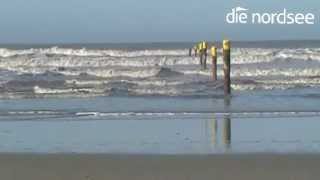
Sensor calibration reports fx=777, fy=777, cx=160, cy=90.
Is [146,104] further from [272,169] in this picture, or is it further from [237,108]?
[272,169]

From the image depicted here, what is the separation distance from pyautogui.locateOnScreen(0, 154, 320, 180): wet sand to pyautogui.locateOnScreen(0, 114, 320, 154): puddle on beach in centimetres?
49

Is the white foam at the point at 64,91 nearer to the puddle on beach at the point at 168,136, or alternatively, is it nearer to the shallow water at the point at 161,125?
the shallow water at the point at 161,125

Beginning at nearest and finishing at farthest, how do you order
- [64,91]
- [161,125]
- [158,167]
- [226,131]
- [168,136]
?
[158,167] < [168,136] < [226,131] < [161,125] < [64,91]

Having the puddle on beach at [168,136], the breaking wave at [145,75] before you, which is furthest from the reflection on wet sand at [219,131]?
the breaking wave at [145,75]

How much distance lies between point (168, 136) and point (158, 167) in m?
2.44

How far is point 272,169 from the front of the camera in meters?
8.10

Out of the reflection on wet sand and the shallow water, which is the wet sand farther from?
the reflection on wet sand

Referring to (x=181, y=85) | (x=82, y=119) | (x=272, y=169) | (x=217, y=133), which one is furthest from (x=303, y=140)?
(x=181, y=85)

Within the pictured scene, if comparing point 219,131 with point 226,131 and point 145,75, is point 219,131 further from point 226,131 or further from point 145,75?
point 145,75

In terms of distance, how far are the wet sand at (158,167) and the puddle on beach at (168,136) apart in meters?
0.49

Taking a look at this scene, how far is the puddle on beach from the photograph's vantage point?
377 inches

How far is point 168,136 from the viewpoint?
1075 cm

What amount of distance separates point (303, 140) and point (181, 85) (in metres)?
12.6

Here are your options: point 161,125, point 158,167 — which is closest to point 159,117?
point 161,125
